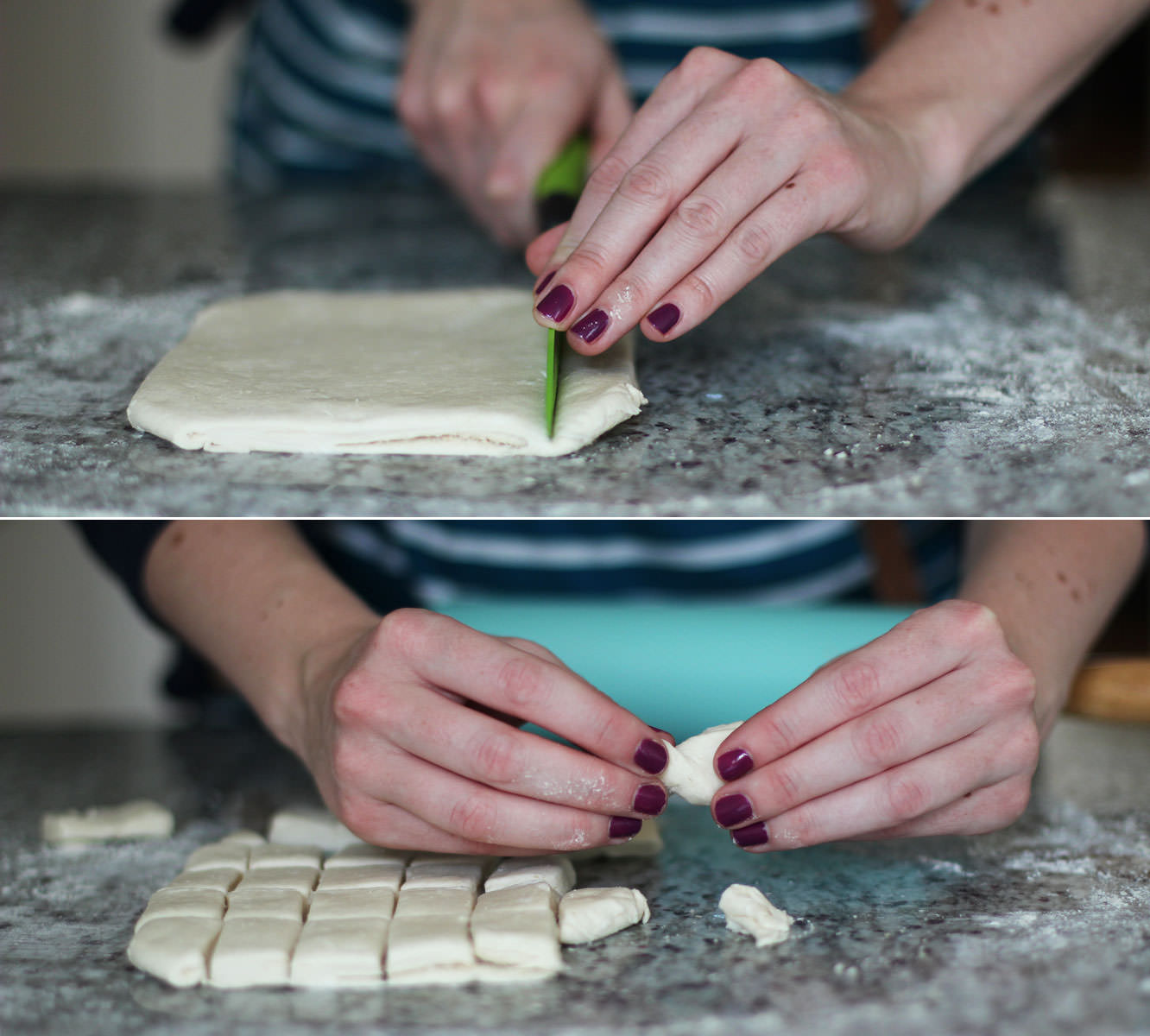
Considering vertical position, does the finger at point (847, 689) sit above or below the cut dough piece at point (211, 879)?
above

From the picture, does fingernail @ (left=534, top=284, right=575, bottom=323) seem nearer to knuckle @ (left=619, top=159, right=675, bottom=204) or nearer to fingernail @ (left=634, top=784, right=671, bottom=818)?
knuckle @ (left=619, top=159, right=675, bottom=204)

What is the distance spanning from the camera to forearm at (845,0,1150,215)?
41.4 inches

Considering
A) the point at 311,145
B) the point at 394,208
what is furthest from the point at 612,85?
the point at 311,145

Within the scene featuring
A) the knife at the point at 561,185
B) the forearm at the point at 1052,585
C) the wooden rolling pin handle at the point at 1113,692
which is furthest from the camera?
the knife at the point at 561,185

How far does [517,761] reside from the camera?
0.76 metres

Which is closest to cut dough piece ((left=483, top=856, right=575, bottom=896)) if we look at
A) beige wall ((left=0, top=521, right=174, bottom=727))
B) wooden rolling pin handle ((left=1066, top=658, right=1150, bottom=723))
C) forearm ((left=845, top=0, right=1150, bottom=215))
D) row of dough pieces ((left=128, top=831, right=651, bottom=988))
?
row of dough pieces ((left=128, top=831, right=651, bottom=988))

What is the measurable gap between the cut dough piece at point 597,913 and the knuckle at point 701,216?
427mm

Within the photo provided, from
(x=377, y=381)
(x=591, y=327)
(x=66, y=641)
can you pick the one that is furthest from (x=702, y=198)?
(x=66, y=641)

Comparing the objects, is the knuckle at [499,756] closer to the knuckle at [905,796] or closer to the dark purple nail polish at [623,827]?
the dark purple nail polish at [623,827]

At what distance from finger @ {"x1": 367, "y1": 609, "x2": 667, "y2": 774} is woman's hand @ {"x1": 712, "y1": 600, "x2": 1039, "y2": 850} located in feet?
0.20

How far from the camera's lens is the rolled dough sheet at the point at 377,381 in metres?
0.82

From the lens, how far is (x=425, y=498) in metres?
0.74

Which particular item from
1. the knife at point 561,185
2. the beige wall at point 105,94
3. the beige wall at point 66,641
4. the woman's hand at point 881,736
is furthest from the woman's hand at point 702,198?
the beige wall at point 105,94

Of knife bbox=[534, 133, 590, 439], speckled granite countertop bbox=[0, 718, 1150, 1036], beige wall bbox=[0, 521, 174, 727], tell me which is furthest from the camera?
beige wall bbox=[0, 521, 174, 727]
